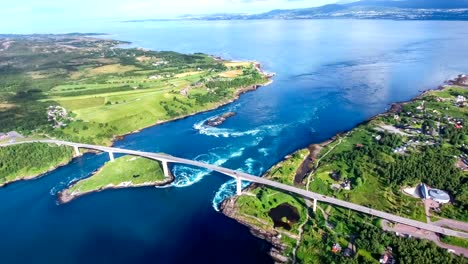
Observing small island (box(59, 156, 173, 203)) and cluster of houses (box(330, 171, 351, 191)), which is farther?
small island (box(59, 156, 173, 203))

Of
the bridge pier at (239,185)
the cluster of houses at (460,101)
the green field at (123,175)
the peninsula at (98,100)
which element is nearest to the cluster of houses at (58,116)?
the peninsula at (98,100)

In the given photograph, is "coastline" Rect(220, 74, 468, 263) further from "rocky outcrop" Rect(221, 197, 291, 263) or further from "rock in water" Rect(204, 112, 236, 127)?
"rock in water" Rect(204, 112, 236, 127)

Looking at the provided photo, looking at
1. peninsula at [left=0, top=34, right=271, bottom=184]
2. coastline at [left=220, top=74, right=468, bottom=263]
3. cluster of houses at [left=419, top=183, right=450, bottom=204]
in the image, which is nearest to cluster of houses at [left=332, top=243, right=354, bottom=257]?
coastline at [left=220, top=74, right=468, bottom=263]

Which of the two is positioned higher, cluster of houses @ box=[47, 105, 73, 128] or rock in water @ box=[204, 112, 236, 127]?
cluster of houses @ box=[47, 105, 73, 128]

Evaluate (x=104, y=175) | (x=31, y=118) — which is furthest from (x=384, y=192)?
(x=31, y=118)

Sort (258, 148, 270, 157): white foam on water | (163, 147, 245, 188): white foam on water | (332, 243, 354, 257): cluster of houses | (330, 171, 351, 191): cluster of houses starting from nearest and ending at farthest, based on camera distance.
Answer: (332, 243, 354, 257): cluster of houses
(330, 171, 351, 191): cluster of houses
(163, 147, 245, 188): white foam on water
(258, 148, 270, 157): white foam on water

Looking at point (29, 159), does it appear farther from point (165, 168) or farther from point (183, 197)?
point (183, 197)

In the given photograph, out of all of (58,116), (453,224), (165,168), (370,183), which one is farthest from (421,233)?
(58,116)

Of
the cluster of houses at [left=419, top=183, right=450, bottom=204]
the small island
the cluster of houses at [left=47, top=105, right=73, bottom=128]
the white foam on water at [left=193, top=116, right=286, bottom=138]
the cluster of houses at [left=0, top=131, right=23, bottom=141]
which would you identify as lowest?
the cluster of houses at [left=419, top=183, right=450, bottom=204]
